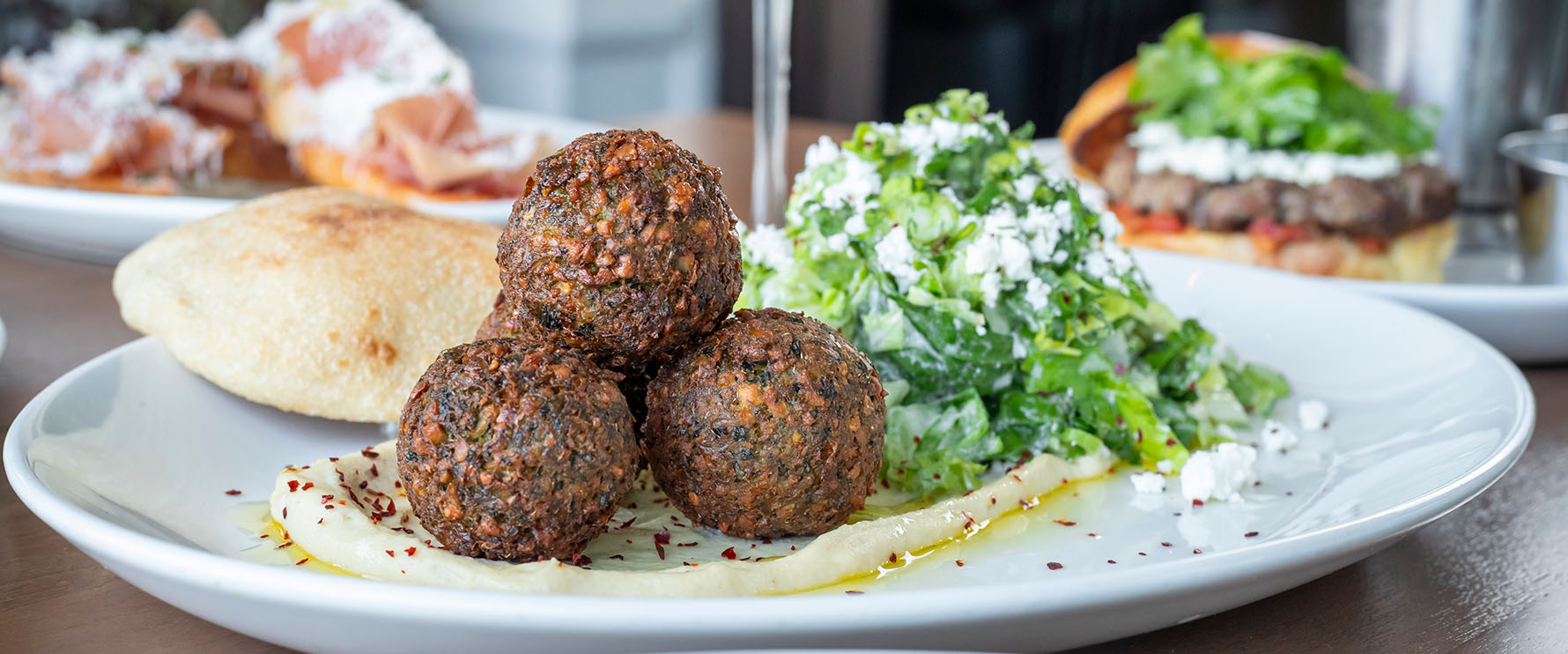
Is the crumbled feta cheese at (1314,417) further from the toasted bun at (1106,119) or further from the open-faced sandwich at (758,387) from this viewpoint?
the toasted bun at (1106,119)

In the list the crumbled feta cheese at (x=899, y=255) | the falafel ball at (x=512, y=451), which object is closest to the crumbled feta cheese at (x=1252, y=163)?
the crumbled feta cheese at (x=899, y=255)

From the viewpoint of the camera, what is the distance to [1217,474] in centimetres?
191

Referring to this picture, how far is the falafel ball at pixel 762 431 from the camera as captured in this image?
5.33 feet

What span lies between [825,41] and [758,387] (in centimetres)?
702

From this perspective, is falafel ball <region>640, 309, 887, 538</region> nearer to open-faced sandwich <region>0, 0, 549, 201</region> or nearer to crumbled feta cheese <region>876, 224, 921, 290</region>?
crumbled feta cheese <region>876, 224, 921, 290</region>

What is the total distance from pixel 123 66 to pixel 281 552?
3.12 m

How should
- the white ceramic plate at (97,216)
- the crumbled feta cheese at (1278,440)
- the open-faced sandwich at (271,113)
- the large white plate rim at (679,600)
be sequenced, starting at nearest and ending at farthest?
the large white plate rim at (679,600)
the crumbled feta cheese at (1278,440)
the white ceramic plate at (97,216)
the open-faced sandwich at (271,113)

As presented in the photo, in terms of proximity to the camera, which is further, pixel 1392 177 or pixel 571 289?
pixel 1392 177

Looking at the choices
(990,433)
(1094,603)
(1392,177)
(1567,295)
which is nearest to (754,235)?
(990,433)

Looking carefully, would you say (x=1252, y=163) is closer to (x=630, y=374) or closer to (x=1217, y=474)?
(x=1217, y=474)

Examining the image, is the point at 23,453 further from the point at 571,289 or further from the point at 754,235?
the point at 754,235

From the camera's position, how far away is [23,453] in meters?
1.59

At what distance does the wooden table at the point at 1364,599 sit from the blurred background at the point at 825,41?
6.51m

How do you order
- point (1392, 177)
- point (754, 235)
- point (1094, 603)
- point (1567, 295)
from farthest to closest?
point (1392, 177) → point (1567, 295) → point (754, 235) → point (1094, 603)
